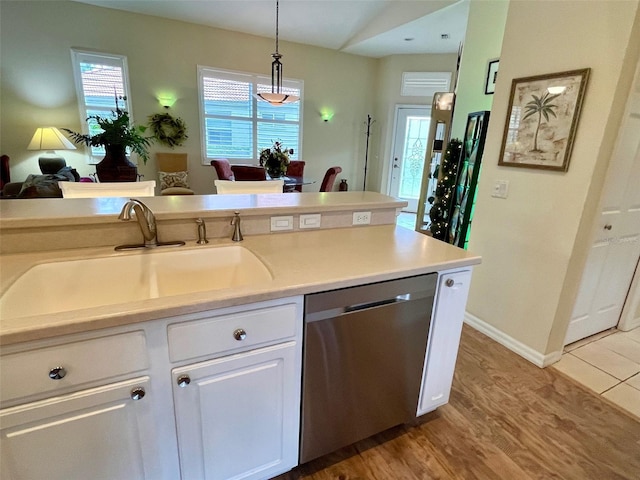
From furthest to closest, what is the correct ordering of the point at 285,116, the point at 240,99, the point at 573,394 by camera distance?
the point at 285,116, the point at 240,99, the point at 573,394

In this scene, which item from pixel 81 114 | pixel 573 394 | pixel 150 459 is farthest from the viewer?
pixel 81 114

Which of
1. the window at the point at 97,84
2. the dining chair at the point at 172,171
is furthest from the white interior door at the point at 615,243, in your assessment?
the window at the point at 97,84

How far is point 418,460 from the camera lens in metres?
1.50

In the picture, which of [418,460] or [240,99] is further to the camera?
[240,99]

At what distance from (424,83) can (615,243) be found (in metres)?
5.24

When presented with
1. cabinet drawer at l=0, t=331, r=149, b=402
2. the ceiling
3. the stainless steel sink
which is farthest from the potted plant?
cabinet drawer at l=0, t=331, r=149, b=402

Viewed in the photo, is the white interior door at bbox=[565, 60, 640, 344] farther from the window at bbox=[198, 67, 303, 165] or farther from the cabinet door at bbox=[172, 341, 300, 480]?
the window at bbox=[198, 67, 303, 165]

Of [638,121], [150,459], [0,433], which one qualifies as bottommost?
[150,459]

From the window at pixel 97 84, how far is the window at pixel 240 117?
1.25 m

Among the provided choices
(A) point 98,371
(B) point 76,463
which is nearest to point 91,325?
(A) point 98,371

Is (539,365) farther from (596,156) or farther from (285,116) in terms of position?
(285,116)

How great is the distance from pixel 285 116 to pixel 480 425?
634 cm

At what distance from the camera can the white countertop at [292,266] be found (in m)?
0.83

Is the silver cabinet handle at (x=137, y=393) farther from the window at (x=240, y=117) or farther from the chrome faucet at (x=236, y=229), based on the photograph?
the window at (x=240, y=117)
